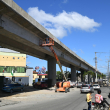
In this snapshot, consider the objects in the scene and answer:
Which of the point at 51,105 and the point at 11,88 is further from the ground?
the point at 51,105

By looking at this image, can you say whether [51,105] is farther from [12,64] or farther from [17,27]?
[12,64]

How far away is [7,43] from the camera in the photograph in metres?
25.7

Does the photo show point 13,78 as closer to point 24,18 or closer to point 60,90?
point 60,90

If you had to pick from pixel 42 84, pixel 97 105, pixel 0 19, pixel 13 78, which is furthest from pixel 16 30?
pixel 13 78

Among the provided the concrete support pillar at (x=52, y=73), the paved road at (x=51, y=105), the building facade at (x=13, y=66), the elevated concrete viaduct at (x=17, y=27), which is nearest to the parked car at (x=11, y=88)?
the elevated concrete viaduct at (x=17, y=27)

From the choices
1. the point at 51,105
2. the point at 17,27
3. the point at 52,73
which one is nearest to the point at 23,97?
the point at 51,105

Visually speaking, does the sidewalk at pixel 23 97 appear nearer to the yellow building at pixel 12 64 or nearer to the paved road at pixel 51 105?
the paved road at pixel 51 105

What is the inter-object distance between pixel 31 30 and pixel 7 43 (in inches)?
178

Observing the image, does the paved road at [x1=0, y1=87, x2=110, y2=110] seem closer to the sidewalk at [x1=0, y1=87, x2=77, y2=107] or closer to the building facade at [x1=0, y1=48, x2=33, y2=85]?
the sidewalk at [x1=0, y1=87, x2=77, y2=107]

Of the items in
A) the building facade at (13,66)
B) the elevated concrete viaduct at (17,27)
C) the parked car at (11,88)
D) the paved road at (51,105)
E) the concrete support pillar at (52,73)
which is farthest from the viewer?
the building facade at (13,66)

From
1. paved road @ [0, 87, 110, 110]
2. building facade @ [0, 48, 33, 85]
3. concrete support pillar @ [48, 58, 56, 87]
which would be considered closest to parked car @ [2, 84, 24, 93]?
paved road @ [0, 87, 110, 110]

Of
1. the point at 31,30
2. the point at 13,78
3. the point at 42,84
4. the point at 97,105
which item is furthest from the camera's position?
the point at 13,78

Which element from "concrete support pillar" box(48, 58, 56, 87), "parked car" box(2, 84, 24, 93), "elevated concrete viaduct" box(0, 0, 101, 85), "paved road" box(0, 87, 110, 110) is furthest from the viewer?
"concrete support pillar" box(48, 58, 56, 87)

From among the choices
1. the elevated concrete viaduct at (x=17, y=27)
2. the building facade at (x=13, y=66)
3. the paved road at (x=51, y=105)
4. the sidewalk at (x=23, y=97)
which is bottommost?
the sidewalk at (x=23, y=97)
